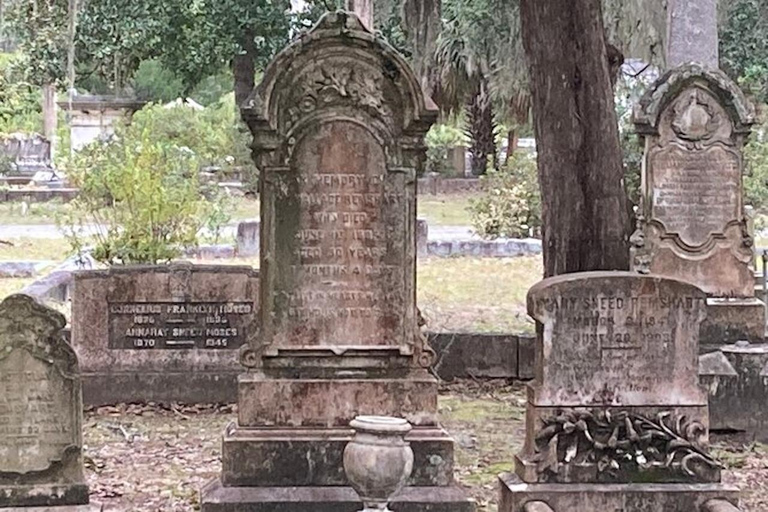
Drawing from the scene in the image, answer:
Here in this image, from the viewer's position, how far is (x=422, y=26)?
2462 centimetres

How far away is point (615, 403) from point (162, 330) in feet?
14.5

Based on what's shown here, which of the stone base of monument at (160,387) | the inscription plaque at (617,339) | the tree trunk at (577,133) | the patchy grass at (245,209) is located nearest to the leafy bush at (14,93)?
the patchy grass at (245,209)

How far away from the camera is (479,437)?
8.76 m

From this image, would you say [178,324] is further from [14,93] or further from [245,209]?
[14,93]

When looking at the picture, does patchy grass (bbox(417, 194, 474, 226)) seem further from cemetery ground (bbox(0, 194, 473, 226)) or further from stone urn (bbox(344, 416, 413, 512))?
stone urn (bbox(344, 416, 413, 512))

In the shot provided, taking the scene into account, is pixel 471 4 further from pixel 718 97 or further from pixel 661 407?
pixel 661 407

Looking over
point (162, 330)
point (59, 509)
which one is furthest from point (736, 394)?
point (59, 509)

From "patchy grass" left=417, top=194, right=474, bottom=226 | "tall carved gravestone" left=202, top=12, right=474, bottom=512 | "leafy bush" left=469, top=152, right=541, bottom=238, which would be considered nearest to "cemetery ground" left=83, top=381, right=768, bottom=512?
"tall carved gravestone" left=202, top=12, right=474, bottom=512

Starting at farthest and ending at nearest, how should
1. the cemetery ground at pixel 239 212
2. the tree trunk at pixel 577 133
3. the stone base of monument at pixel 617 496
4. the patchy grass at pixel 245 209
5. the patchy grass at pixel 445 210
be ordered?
Result: the patchy grass at pixel 445 210, the cemetery ground at pixel 239 212, the patchy grass at pixel 245 209, the tree trunk at pixel 577 133, the stone base of monument at pixel 617 496

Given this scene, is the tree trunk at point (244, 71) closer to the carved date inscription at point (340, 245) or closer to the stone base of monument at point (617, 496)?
the carved date inscription at point (340, 245)

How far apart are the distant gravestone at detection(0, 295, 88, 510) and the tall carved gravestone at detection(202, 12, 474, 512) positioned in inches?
38.0

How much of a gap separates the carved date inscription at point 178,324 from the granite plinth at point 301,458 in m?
3.15

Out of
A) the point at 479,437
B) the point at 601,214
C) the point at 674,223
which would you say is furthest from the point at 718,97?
the point at 479,437

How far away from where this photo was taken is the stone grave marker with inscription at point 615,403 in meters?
6.08
